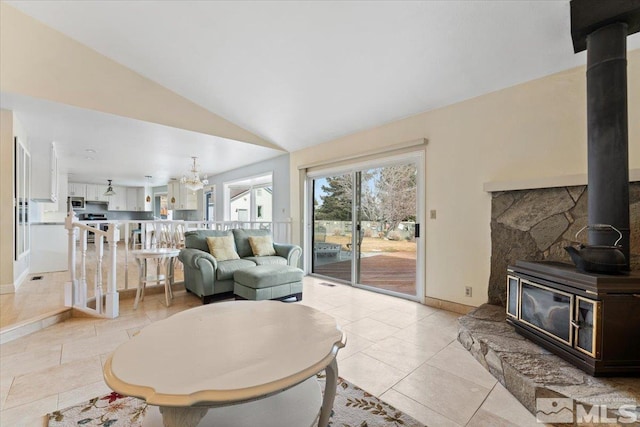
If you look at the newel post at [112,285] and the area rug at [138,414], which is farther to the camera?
the newel post at [112,285]

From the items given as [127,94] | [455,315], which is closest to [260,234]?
[127,94]

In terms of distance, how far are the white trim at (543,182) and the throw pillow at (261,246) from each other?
293cm

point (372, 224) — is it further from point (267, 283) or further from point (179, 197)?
point (179, 197)

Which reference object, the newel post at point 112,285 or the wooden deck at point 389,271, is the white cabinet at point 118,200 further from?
the wooden deck at point 389,271

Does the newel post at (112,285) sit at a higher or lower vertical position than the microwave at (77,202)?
lower

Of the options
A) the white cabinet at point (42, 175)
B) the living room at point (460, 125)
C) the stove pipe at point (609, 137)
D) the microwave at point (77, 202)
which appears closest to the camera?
the stove pipe at point (609, 137)

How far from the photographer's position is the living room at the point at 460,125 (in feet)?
7.95

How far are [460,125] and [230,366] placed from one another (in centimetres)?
328

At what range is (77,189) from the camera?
953 centimetres

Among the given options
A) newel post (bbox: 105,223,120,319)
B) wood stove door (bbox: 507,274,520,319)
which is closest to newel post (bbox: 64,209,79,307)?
newel post (bbox: 105,223,120,319)

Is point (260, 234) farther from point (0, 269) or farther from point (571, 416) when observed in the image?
point (571, 416)

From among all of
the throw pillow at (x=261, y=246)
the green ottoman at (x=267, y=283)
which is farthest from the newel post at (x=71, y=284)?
the throw pillow at (x=261, y=246)

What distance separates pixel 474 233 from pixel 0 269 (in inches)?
225

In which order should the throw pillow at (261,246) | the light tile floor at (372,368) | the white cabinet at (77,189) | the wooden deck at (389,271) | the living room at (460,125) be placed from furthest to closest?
the white cabinet at (77,189) < the throw pillow at (261,246) < the wooden deck at (389,271) < the living room at (460,125) < the light tile floor at (372,368)
